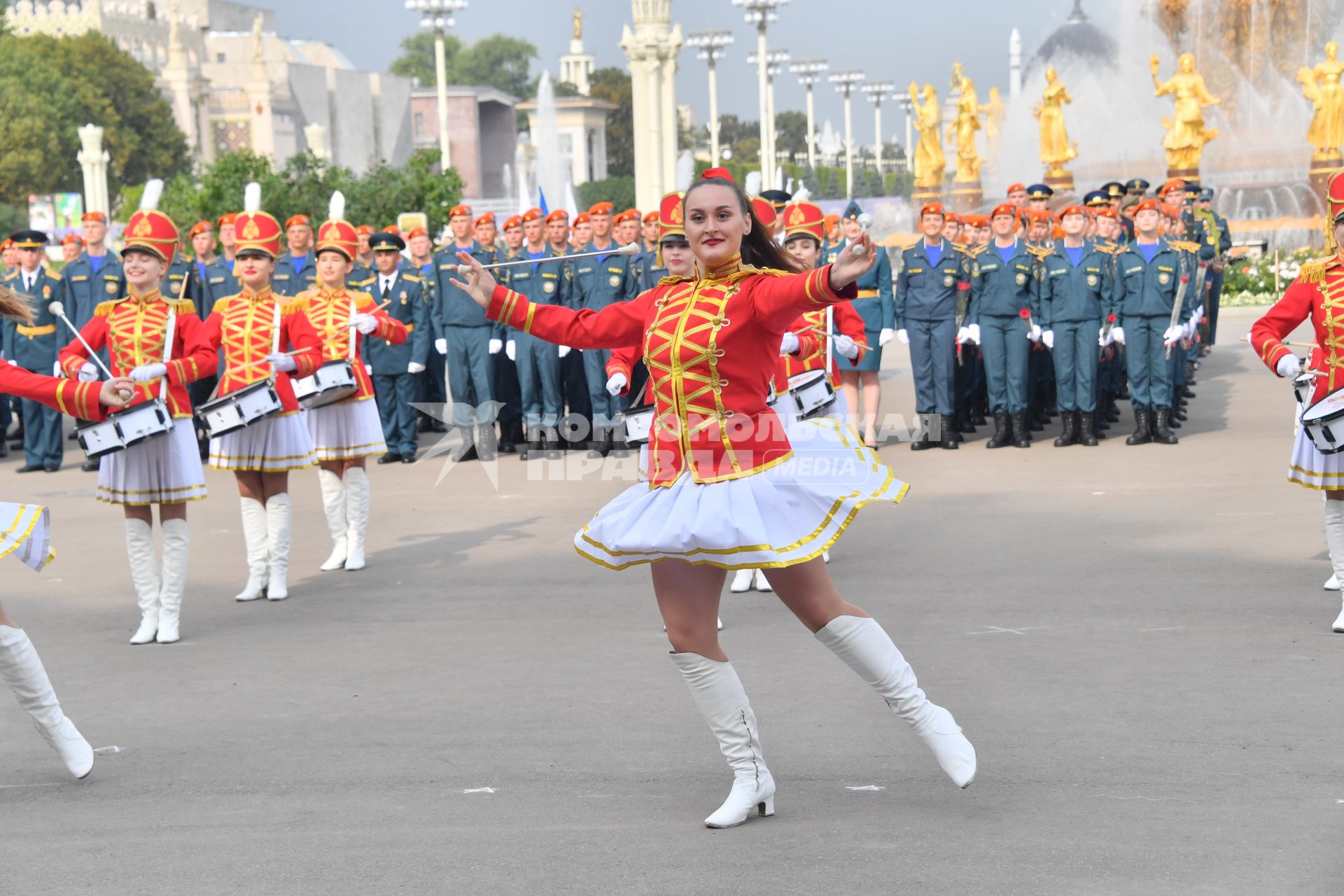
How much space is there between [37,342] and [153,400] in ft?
27.6

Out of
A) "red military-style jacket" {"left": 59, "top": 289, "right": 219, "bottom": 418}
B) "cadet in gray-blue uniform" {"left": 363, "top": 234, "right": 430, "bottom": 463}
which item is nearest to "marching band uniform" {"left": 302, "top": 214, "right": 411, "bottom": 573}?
"red military-style jacket" {"left": 59, "top": 289, "right": 219, "bottom": 418}

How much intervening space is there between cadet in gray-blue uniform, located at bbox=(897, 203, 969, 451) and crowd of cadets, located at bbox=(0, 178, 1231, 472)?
17 mm

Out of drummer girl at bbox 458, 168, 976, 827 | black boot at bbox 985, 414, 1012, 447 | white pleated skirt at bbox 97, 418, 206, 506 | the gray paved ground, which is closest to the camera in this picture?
the gray paved ground

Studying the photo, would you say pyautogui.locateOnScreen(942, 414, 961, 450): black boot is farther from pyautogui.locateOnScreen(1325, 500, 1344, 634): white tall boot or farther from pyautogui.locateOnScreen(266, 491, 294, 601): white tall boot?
pyautogui.locateOnScreen(266, 491, 294, 601): white tall boot

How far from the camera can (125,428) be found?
7.66 metres

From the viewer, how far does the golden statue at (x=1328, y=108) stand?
3119cm

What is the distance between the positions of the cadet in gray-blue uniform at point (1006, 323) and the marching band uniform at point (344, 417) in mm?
5894

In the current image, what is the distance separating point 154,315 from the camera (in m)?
8.11

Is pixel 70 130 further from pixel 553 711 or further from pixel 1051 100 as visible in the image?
pixel 553 711

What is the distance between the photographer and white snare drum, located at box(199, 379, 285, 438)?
27.9 feet

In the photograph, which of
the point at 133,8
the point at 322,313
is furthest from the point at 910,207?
the point at 133,8

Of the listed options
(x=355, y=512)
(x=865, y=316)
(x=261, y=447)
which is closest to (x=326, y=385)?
(x=355, y=512)

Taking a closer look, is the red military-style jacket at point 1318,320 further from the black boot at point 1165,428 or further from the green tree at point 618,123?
the green tree at point 618,123

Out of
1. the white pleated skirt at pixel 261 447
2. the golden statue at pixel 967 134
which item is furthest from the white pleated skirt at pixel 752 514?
the golden statue at pixel 967 134
